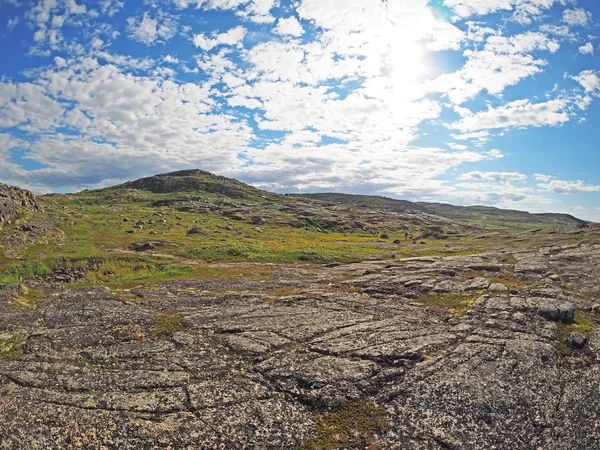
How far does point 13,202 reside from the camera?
5822cm

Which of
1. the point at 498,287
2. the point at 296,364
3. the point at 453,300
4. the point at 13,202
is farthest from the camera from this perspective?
the point at 13,202

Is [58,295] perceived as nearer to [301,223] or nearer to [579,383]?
[579,383]

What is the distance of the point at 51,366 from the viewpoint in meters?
17.8

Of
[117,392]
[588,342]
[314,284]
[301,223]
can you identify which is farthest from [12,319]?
[301,223]

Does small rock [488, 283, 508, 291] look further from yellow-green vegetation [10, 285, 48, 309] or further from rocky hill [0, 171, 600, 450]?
yellow-green vegetation [10, 285, 48, 309]

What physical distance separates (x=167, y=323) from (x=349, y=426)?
1467 centimetres

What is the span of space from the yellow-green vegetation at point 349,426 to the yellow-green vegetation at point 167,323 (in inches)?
479

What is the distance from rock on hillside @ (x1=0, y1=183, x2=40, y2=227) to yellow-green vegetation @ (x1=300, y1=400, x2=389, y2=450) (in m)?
55.1

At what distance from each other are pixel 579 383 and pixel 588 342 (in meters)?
6.37

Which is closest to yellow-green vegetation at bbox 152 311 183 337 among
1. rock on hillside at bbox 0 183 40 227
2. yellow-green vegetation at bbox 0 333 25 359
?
yellow-green vegetation at bbox 0 333 25 359

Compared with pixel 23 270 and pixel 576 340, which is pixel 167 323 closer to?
pixel 23 270

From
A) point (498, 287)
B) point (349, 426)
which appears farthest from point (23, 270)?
point (498, 287)

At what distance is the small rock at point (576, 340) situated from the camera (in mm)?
22503

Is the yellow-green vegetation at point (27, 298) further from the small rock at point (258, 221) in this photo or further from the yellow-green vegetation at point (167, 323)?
the small rock at point (258, 221)
